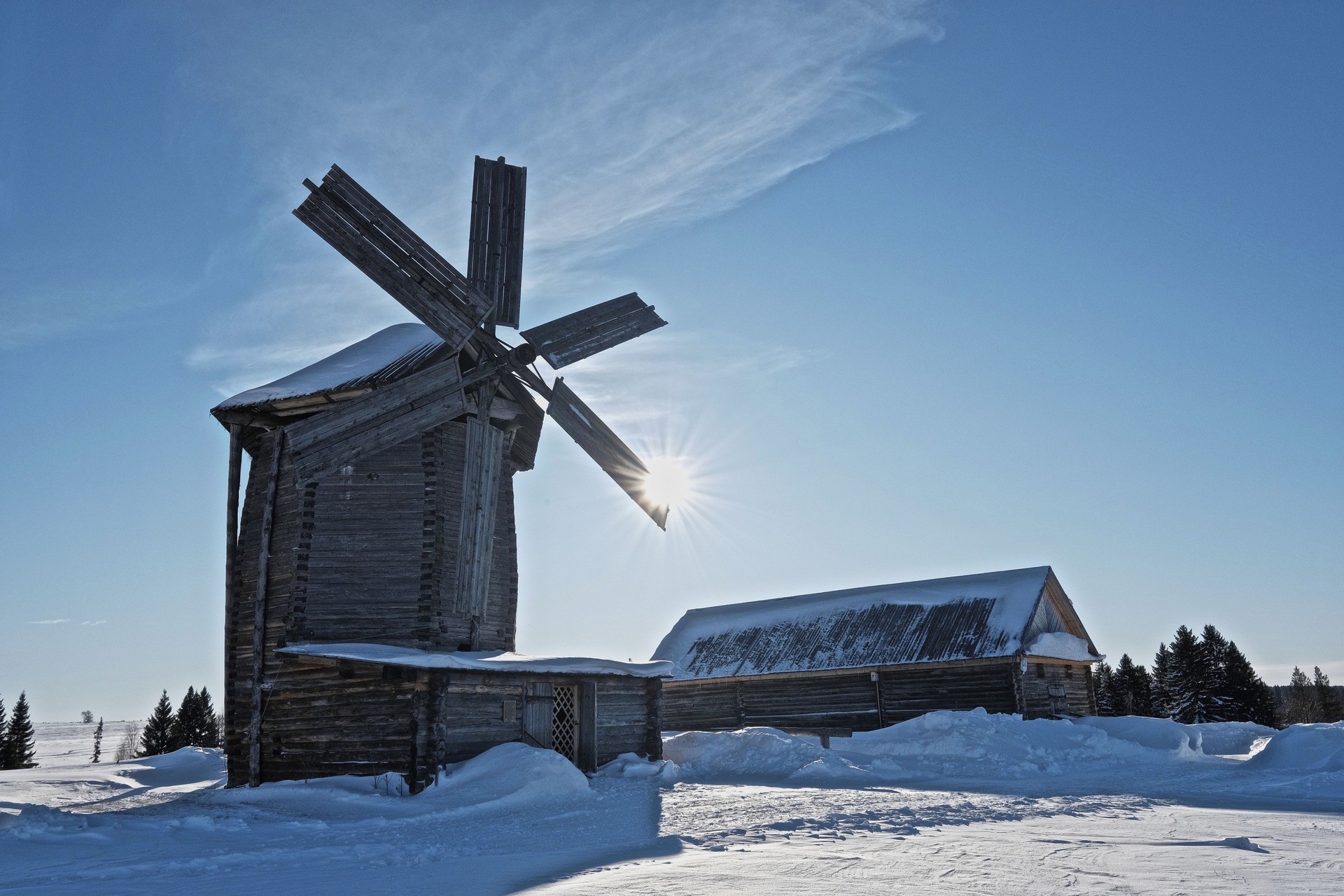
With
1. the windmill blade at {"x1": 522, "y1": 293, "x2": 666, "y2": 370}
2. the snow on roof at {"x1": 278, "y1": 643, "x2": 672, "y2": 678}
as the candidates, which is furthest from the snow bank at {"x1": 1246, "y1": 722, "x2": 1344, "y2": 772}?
the windmill blade at {"x1": 522, "y1": 293, "x2": 666, "y2": 370}

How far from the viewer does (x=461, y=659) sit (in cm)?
1576

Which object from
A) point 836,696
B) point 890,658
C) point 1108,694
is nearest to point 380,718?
point 836,696

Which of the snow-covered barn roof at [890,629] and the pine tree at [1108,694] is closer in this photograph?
the snow-covered barn roof at [890,629]

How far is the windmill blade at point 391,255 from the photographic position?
60.3ft

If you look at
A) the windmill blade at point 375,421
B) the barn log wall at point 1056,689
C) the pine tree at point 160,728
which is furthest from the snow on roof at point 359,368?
the pine tree at point 160,728

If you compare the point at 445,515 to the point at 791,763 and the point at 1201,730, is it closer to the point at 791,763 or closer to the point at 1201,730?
the point at 791,763

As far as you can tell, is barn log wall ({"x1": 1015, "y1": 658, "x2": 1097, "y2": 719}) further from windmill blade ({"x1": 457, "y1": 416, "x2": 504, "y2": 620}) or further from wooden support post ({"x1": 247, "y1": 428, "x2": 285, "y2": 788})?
wooden support post ({"x1": 247, "y1": 428, "x2": 285, "y2": 788})

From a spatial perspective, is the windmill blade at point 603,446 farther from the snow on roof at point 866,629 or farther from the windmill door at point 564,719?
the snow on roof at point 866,629

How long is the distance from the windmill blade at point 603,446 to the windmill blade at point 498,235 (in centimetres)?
224

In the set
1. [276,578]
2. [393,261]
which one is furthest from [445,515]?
[393,261]

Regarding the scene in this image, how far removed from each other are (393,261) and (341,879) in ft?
45.9

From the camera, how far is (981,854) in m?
8.01

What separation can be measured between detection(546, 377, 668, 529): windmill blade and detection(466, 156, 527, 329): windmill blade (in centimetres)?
224

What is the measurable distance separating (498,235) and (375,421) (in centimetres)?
577
